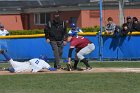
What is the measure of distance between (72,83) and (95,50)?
8.12m

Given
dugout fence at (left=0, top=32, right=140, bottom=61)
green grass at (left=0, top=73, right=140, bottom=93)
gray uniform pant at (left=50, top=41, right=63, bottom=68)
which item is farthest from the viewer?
dugout fence at (left=0, top=32, right=140, bottom=61)

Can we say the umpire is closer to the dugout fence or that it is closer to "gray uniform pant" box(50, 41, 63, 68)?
"gray uniform pant" box(50, 41, 63, 68)

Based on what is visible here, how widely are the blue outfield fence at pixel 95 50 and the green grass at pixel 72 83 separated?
6058 millimetres

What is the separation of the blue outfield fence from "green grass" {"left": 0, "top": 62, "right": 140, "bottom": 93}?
238 inches

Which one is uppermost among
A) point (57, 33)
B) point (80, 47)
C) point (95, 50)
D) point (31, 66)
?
point (57, 33)

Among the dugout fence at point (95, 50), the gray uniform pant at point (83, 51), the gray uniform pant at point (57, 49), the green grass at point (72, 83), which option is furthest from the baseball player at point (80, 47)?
the dugout fence at point (95, 50)

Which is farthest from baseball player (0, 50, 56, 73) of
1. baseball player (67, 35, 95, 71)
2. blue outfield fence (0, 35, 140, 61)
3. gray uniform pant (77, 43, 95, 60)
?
blue outfield fence (0, 35, 140, 61)

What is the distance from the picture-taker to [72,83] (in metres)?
12.9

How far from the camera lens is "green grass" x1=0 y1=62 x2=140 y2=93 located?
11.8 m

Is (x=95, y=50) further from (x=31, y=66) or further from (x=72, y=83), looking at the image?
(x=72, y=83)

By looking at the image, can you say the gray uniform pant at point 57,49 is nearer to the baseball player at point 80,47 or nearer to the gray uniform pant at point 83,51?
the baseball player at point 80,47

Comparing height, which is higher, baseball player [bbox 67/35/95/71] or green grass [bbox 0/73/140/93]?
baseball player [bbox 67/35/95/71]

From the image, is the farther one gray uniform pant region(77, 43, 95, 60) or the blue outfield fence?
the blue outfield fence

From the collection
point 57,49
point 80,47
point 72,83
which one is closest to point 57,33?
point 57,49
